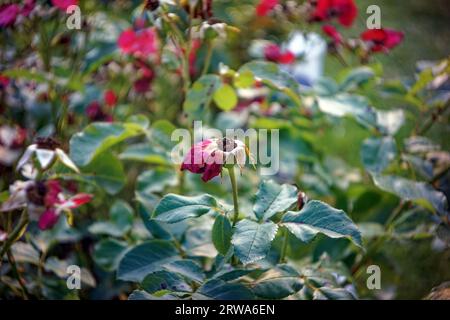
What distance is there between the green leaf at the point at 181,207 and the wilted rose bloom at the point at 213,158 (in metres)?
0.06

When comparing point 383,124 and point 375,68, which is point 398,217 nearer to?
point 383,124

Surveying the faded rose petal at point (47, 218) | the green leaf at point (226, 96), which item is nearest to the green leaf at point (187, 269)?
the faded rose petal at point (47, 218)

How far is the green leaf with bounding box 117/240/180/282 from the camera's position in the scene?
0.93m

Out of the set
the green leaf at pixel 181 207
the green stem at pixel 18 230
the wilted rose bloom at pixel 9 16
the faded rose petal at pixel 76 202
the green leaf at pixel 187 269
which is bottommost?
the green leaf at pixel 187 269

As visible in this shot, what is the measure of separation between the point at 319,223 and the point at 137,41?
0.72m

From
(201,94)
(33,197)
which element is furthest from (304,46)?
(33,197)

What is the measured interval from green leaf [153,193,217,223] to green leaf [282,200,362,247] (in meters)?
Answer: 0.13

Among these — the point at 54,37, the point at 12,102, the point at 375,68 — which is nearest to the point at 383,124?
the point at 375,68

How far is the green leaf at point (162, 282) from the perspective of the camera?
0.85 m

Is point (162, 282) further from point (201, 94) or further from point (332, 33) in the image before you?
point (332, 33)

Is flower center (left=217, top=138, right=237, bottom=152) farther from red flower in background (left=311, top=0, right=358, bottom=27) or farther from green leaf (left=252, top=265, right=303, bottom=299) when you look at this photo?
red flower in background (left=311, top=0, right=358, bottom=27)

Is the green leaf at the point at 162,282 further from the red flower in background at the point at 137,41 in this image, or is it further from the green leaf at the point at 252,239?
the red flower in background at the point at 137,41

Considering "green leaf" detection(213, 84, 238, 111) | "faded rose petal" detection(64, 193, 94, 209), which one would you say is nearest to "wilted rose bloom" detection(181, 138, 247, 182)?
"faded rose petal" detection(64, 193, 94, 209)
